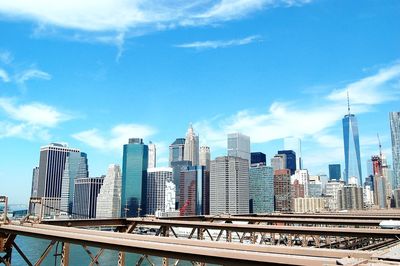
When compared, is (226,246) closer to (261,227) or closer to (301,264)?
(301,264)

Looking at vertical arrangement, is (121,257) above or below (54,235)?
below

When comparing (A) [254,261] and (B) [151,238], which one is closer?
(A) [254,261]

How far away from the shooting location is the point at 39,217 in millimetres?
20344

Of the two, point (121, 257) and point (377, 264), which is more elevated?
point (377, 264)

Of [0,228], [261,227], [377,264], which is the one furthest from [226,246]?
[0,228]

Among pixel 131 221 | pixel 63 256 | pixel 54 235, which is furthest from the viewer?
pixel 131 221

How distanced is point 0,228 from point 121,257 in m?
5.70

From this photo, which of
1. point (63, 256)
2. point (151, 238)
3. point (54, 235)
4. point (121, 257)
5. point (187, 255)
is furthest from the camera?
point (121, 257)

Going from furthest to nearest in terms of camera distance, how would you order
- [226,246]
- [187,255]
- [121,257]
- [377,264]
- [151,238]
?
[121,257], [151,238], [226,246], [187,255], [377,264]

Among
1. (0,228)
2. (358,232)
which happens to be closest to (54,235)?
(0,228)

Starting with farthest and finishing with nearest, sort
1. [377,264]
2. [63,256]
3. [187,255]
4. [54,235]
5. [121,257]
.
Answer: [121,257] → [63,256] → [54,235] → [187,255] → [377,264]

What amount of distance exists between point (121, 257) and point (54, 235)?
554cm

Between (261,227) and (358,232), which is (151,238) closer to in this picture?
(261,227)

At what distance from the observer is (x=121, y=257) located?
19828 millimetres
